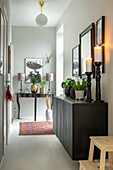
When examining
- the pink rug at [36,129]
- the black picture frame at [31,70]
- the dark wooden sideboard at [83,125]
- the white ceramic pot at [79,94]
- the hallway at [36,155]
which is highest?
the black picture frame at [31,70]

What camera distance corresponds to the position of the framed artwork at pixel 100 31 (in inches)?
114

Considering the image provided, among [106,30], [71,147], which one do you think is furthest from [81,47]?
[71,147]

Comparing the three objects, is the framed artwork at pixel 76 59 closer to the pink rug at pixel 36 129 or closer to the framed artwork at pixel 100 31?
the framed artwork at pixel 100 31

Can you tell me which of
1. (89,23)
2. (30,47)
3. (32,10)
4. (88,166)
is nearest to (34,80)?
(30,47)

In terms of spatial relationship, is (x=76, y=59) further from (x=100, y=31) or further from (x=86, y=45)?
(x=100, y=31)

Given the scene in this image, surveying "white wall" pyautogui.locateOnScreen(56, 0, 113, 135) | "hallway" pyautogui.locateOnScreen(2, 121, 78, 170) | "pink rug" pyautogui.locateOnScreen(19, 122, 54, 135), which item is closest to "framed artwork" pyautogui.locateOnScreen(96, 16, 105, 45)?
"white wall" pyautogui.locateOnScreen(56, 0, 113, 135)

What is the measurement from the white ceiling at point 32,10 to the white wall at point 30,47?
1.41ft

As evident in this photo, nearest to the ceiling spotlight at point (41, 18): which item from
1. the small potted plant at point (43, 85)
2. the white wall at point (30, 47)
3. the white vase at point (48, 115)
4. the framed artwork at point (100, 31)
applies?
the framed artwork at point (100, 31)

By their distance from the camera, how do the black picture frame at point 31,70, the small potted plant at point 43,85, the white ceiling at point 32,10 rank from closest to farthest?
the white ceiling at point 32,10 < the small potted plant at point 43,85 < the black picture frame at point 31,70

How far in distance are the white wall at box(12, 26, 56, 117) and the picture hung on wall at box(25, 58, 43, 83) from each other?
112 mm

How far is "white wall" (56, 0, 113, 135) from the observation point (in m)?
2.71

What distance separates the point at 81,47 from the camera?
13.4 ft

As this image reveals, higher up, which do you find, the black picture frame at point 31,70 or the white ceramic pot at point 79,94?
the black picture frame at point 31,70

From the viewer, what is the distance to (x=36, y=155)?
3.41 m
